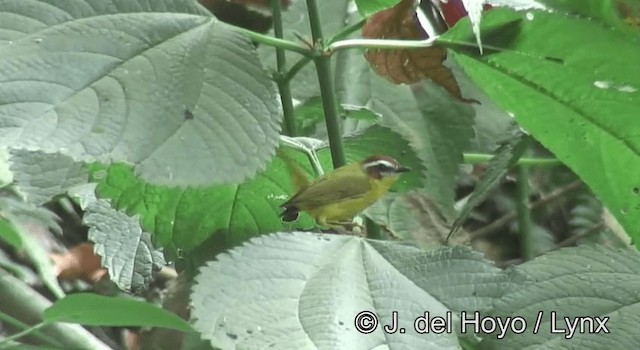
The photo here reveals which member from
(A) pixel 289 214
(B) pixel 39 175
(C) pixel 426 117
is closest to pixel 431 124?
(C) pixel 426 117

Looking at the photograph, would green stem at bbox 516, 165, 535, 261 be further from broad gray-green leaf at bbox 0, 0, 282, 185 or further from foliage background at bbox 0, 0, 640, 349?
broad gray-green leaf at bbox 0, 0, 282, 185

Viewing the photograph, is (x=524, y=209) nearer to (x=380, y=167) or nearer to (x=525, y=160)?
(x=525, y=160)

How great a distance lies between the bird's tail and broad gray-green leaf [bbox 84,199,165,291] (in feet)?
0.25

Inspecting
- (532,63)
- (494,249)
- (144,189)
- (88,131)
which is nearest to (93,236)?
(144,189)

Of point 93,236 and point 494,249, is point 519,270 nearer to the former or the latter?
point 93,236

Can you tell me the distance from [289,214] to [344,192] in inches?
1.5

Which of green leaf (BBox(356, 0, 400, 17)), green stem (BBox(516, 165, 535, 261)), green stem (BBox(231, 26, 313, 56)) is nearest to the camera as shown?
green stem (BBox(231, 26, 313, 56))

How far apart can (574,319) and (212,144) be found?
0.59 feet

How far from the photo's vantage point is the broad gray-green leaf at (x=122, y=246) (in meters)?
0.50

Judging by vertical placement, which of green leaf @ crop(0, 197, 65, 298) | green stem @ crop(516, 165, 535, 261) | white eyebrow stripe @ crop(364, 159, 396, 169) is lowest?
green leaf @ crop(0, 197, 65, 298)

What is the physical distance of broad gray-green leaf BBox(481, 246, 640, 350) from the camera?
0.39m

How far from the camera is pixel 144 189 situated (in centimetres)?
48

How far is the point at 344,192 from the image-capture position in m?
0.53

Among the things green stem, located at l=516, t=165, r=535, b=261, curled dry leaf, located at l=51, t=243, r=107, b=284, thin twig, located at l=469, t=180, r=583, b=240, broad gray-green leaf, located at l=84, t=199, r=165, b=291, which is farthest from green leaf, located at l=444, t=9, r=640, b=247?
thin twig, located at l=469, t=180, r=583, b=240
